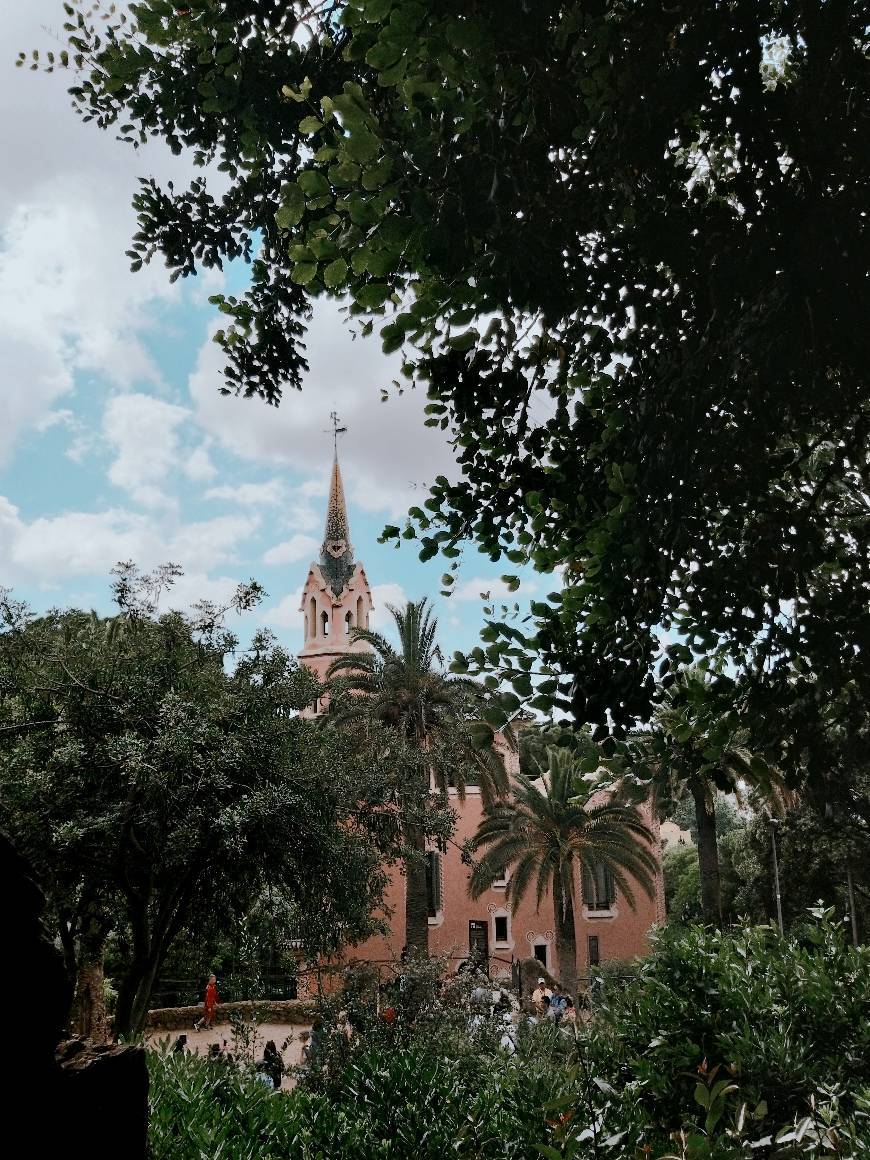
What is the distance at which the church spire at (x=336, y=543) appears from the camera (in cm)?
5584

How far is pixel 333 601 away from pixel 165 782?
140 feet

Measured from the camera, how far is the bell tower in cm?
5347

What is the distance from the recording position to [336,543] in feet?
188

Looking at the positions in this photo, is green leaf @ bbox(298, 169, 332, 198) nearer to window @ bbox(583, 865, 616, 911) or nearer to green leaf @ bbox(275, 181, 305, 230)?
green leaf @ bbox(275, 181, 305, 230)

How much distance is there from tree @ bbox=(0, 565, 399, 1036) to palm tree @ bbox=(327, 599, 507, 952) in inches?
345

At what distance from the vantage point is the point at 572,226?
3924mm

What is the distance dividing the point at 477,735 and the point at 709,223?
2416 millimetres

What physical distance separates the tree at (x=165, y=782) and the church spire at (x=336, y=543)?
40899mm

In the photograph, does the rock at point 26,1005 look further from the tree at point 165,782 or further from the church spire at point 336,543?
the church spire at point 336,543

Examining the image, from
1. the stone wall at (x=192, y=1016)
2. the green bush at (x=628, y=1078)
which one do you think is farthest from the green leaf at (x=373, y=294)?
the stone wall at (x=192, y=1016)

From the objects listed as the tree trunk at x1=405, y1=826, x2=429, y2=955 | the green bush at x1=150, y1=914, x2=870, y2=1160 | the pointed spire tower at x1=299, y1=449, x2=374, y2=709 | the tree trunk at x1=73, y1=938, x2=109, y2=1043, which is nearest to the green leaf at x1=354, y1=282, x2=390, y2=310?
the green bush at x1=150, y1=914, x2=870, y2=1160

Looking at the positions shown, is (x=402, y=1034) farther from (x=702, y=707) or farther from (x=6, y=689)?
(x=6, y=689)

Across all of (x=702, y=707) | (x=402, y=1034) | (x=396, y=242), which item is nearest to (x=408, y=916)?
(x=402, y=1034)

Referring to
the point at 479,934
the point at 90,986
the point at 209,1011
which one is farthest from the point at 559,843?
the point at 479,934
